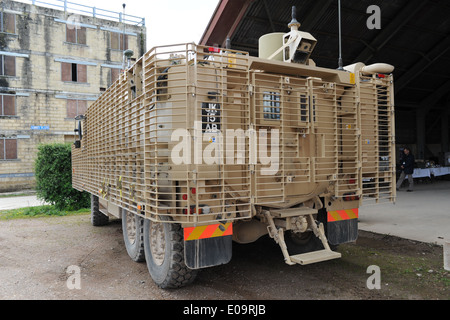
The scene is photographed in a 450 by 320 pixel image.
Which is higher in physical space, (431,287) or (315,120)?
(315,120)

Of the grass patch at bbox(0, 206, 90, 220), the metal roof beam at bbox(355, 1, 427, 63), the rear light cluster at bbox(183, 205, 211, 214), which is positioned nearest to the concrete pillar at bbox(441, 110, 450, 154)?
the metal roof beam at bbox(355, 1, 427, 63)

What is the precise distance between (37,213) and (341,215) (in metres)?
9.99

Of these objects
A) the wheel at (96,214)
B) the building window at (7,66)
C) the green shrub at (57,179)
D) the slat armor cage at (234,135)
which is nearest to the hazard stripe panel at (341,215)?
the slat armor cage at (234,135)

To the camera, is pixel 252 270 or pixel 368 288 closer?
pixel 368 288

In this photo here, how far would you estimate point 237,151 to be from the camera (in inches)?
155

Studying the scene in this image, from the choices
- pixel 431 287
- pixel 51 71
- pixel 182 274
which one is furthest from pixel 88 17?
pixel 431 287

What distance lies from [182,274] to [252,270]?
1334 millimetres

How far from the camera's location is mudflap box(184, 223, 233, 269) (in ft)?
12.2

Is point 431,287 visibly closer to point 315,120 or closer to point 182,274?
point 315,120

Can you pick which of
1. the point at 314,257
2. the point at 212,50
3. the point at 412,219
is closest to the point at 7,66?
the point at 212,50

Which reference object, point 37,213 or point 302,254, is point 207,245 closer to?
point 302,254

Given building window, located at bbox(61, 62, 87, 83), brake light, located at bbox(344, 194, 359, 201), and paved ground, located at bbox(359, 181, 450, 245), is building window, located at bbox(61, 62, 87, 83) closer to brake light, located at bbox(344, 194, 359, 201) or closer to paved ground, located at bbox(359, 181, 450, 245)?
paved ground, located at bbox(359, 181, 450, 245)

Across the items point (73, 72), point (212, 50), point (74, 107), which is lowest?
point (212, 50)
